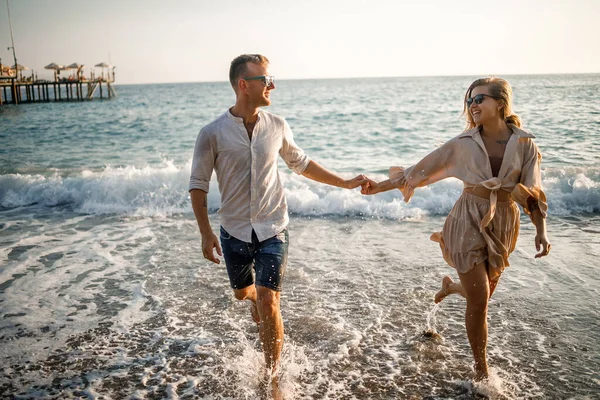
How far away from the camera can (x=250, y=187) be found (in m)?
3.41

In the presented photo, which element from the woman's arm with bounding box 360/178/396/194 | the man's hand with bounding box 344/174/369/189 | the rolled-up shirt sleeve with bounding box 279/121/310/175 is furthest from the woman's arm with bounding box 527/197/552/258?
the rolled-up shirt sleeve with bounding box 279/121/310/175

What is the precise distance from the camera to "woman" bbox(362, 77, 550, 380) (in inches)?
127

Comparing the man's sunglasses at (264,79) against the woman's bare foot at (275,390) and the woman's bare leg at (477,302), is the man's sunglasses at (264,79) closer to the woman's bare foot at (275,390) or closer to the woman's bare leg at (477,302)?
the woman's bare leg at (477,302)

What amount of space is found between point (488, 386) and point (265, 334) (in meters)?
1.74

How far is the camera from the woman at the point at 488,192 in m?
3.24

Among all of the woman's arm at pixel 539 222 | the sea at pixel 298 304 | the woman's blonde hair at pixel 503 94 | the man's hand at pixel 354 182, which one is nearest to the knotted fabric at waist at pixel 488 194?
the woman's arm at pixel 539 222

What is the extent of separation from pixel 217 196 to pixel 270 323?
753 cm

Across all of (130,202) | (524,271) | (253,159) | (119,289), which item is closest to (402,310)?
(524,271)

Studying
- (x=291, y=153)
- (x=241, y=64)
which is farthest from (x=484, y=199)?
(x=241, y=64)

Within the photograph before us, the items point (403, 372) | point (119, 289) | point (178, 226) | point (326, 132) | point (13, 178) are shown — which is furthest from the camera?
point (326, 132)

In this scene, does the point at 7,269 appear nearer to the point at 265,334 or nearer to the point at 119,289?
the point at 119,289

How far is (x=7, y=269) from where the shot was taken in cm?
638

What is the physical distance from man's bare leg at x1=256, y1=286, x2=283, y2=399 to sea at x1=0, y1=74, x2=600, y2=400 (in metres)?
0.35

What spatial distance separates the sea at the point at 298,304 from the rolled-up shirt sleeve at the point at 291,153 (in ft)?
5.45
